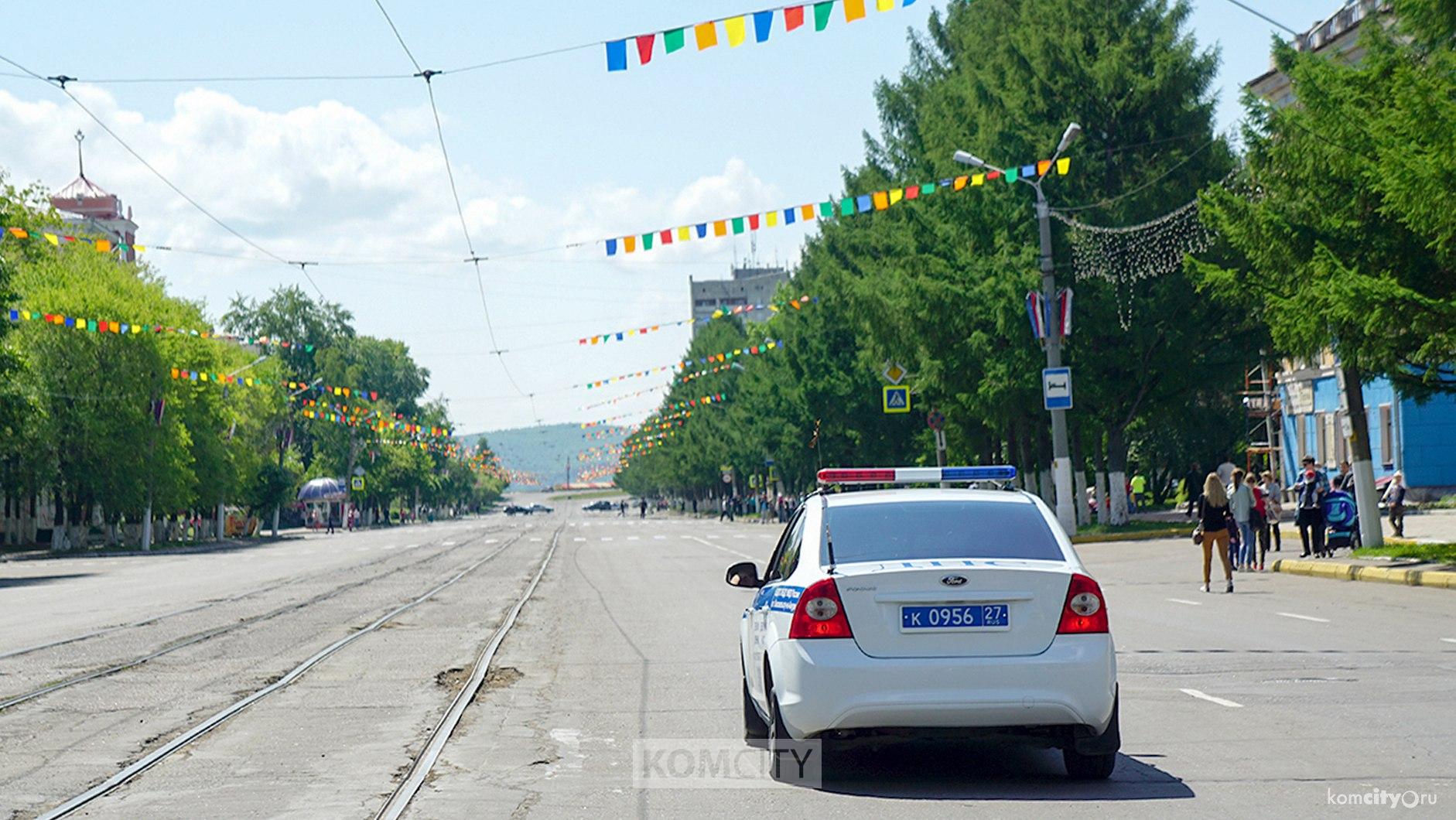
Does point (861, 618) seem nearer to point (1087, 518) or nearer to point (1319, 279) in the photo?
point (1319, 279)

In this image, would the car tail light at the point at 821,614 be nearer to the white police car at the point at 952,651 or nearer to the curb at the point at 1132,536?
the white police car at the point at 952,651

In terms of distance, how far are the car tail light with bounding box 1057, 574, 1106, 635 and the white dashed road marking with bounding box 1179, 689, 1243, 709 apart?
332 cm

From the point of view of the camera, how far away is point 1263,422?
2815 inches

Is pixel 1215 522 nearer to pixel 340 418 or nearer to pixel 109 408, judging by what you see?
pixel 109 408

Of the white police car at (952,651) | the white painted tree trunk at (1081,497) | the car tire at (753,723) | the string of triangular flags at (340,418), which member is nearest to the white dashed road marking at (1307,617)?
the car tire at (753,723)

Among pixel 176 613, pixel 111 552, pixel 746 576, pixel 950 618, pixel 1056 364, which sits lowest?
Result: pixel 176 613

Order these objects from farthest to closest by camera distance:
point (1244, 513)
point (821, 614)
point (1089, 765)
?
point (1244, 513)
point (1089, 765)
point (821, 614)

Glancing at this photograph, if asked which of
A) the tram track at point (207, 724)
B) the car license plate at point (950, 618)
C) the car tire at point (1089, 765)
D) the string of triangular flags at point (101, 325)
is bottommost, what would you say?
the car tire at point (1089, 765)

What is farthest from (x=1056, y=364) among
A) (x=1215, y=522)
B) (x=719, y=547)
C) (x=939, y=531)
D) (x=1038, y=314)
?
(x=939, y=531)

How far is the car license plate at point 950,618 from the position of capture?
8375mm

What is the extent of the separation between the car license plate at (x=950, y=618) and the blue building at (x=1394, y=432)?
39.3 m

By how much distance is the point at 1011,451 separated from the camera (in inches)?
2228

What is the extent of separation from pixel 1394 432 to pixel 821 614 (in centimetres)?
4480

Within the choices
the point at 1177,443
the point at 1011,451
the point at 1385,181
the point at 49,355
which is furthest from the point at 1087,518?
the point at 49,355
